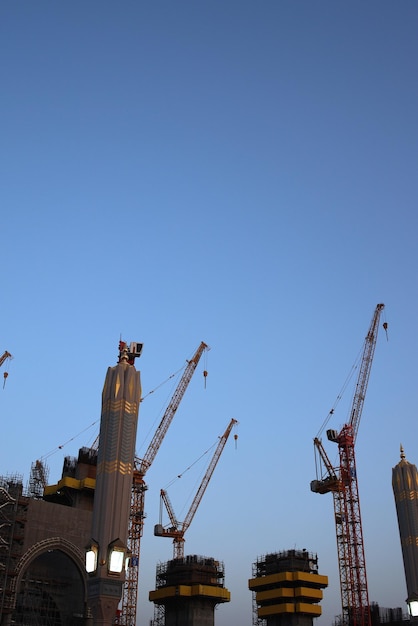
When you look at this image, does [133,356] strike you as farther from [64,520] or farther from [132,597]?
[132,597]

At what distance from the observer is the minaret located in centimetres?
4481

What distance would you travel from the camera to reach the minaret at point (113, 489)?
44812mm

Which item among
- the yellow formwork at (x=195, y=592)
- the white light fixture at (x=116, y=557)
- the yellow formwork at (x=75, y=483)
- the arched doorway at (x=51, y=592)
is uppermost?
the yellow formwork at (x=75, y=483)

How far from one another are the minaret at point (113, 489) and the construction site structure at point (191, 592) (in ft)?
398

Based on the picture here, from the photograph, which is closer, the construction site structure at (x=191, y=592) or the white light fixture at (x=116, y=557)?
the white light fixture at (x=116, y=557)

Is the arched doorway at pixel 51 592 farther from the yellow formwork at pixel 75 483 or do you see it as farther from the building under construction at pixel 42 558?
the yellow formwork at pixel 75 483

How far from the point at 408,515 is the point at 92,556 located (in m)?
35.9

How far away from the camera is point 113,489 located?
49000mm

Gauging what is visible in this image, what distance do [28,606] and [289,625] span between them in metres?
76.1

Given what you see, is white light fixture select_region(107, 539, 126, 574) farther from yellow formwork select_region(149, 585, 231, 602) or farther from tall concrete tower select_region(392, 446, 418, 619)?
yellow formwork select_region(149, 585, 231, 602)

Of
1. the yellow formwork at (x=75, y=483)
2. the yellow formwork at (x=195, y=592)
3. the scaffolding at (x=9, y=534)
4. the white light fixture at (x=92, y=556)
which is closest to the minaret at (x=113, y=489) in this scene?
the white light fixture at (x=92, y=556)

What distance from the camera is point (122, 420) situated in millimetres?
51688

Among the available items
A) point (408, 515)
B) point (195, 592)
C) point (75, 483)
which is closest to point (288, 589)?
point (195, 592)

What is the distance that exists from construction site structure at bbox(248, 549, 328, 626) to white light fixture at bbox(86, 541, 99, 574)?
127896mm
